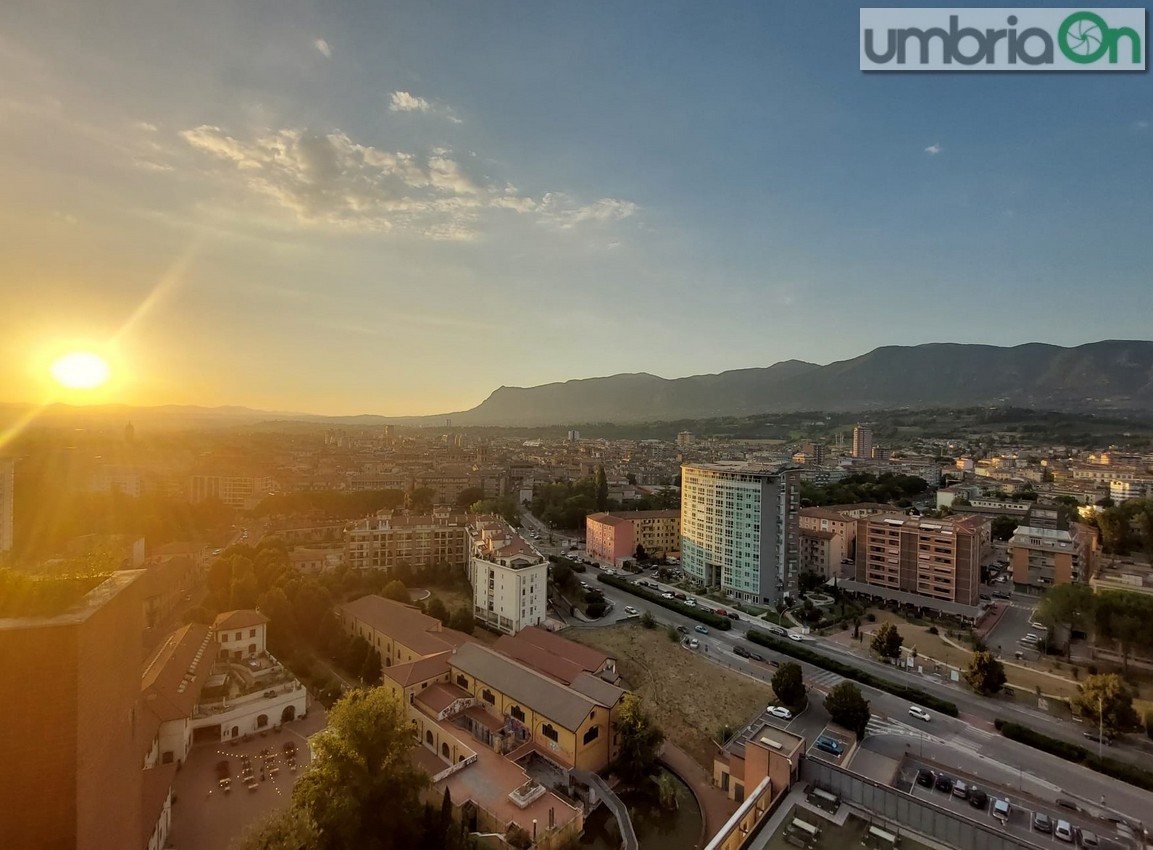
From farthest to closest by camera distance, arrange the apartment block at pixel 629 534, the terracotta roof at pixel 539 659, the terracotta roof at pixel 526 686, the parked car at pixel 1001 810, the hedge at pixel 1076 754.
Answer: the apartment block at pixel 629 534 → the terracotta roof at pixel 539 659 → the terracotta roof at pixel 526 686 → the hedge at pixel 1076 754 → the parked car at pixel 1001 810

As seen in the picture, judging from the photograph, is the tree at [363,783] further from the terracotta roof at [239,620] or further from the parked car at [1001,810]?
the parked car at [1001,810]

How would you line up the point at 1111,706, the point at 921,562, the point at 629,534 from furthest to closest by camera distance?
the point at 629,534
the point at 921,562
the point at 1111,706

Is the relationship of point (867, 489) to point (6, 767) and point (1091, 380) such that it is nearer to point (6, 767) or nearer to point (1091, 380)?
point (6, 767)

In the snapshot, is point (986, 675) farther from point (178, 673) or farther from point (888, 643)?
point (178, 673)

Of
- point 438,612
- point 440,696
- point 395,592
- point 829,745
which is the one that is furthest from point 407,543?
point 829,745

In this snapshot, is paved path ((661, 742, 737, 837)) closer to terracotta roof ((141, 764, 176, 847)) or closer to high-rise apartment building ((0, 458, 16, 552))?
terracotta roof ((141, 764, 176, 847))

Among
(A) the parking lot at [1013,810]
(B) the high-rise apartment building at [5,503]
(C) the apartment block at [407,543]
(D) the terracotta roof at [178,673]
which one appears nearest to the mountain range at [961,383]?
(B) the high-rise apartment building at [5,503]

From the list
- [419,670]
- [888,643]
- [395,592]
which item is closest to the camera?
[419,670]
